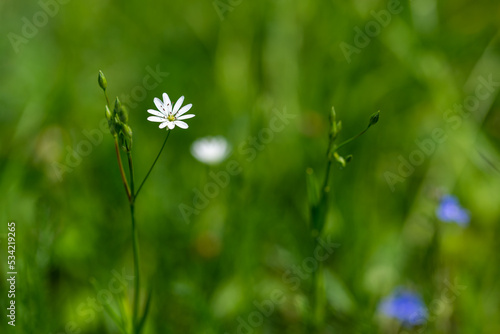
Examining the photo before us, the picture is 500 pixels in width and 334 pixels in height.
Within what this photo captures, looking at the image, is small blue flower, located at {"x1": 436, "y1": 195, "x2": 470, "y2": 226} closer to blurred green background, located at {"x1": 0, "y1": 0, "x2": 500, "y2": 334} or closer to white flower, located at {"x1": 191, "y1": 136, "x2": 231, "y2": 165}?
blurred green background, located at {"x1": 0, "y1": 0, "x2": 500, "y2": 334}

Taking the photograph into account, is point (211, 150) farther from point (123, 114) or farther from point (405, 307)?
point (123, 114)

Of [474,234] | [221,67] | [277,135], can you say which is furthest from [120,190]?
[474,234]

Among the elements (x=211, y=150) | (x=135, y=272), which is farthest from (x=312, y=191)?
(x=211, y=150)

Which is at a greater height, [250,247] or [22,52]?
[22,52]

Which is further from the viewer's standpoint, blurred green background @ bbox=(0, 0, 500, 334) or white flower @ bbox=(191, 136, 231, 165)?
white flower @ bbox=(191, 136, 231, 165)

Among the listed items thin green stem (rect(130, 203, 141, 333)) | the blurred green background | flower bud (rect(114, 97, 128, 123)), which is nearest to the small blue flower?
the blurred green background

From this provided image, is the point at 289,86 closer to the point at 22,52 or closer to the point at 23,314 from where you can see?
the point at 22,52

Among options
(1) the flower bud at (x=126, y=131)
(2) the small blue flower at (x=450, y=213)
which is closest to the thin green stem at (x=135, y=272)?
(1) the flower bud at (x=126, y=131)
